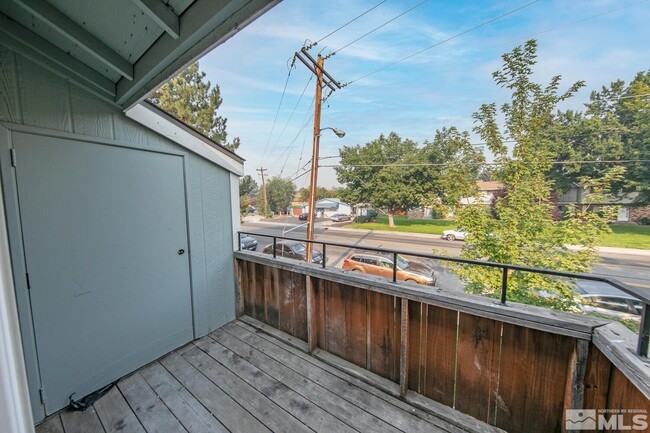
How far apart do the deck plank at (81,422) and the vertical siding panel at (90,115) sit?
188cm

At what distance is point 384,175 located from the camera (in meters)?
14.4

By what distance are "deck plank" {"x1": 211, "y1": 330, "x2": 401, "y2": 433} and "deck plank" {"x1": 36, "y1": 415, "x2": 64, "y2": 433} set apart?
3.58 feet

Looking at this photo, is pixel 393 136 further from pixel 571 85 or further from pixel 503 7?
pixel 571 85

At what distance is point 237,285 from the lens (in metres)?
2.89

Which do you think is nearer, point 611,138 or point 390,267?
point 390,267

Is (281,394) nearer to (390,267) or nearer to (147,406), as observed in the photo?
(147,406)

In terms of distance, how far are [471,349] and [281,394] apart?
1334 millimetres

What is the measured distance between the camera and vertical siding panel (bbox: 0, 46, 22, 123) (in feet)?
4.64

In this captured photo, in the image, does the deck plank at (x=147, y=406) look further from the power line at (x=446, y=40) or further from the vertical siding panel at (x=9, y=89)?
the power line at (x=446, y=40)

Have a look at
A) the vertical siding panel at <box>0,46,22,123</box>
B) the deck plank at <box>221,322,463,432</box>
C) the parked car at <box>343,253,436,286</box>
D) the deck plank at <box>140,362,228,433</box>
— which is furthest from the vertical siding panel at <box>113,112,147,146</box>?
the parked car at <box>343,253,436,286</box>

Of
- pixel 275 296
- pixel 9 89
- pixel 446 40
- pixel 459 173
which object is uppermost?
pixel 446 40

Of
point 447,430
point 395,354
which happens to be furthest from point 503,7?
point 447,430

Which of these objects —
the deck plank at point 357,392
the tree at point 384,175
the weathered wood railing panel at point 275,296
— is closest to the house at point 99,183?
the weathered wood railing panel at point 275,296

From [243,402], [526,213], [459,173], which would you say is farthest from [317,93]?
[243,402]
